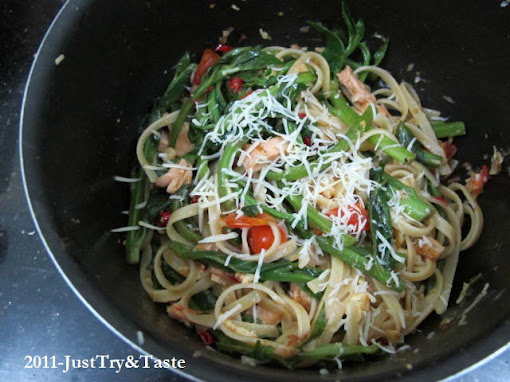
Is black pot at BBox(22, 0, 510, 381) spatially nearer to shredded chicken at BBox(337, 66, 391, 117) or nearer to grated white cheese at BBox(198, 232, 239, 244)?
shredded chicken at BBox(337, 66, 391, 117)

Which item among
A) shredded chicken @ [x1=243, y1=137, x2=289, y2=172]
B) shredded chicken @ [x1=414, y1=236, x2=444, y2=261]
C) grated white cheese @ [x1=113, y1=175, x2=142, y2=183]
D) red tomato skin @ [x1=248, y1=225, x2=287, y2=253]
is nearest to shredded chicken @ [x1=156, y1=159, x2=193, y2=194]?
grated white cheese @ [x1=113, y1=175, x2=142, y2=183]

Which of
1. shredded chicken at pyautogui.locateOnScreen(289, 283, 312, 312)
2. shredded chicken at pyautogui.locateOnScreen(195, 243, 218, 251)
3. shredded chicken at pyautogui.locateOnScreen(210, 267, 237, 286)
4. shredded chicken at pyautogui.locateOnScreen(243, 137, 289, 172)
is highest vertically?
shredded chicken at pyautogui.locateOnScreen(243, 137, 289, 172)

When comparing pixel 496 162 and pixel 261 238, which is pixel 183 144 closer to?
pixel 261 238

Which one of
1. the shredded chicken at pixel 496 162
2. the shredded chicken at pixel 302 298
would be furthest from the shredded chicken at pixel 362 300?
the shredded chicken at pixel 496 162

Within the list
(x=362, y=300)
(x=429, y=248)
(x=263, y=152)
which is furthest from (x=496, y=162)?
(x=263, y=152)

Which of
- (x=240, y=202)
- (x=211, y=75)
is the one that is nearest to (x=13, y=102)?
(x=211, y=75)

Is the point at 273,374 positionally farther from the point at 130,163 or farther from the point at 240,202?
the point at 130,163
